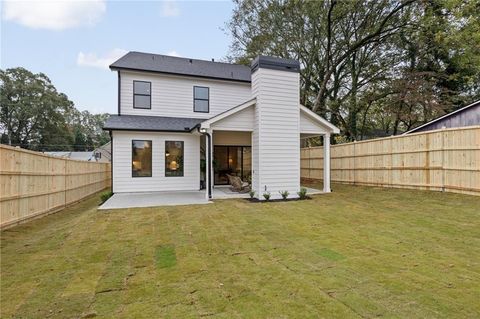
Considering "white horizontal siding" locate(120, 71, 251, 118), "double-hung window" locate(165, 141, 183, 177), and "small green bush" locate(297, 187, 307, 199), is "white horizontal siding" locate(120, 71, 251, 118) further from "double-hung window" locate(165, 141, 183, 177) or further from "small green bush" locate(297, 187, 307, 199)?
"small green bush" locate(297, 187, 307, 199)

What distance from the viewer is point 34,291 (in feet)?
10.5

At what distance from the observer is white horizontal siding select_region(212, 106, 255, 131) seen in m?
9.86

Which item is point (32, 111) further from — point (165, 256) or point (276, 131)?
point (165, 256)

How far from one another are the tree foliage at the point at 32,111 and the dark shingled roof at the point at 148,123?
36445 millimetres

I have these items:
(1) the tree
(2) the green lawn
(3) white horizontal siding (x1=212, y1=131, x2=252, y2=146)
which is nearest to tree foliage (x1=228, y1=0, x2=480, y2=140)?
(3) white horizontal siding (x1=212, y1=131, x2=252, y2=146)

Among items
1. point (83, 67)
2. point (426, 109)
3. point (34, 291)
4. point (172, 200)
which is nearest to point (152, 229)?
point (34, 291)

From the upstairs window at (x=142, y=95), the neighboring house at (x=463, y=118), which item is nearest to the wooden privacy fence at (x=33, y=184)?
the upstairs window at (x=142, y=95)

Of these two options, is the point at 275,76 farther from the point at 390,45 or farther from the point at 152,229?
the point at 390,45

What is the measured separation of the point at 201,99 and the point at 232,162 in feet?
12.1

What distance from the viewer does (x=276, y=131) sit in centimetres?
977

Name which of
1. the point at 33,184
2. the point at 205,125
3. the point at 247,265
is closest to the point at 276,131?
the point at 205,125

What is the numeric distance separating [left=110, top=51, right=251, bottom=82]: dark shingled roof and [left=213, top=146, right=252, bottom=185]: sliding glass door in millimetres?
3738

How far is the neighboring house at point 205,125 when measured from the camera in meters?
9.69

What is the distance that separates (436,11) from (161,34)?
1571cm
